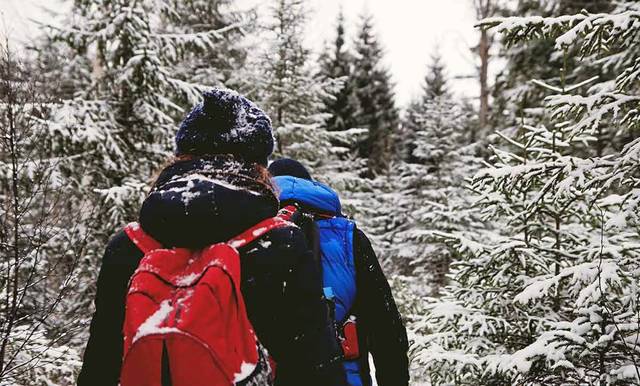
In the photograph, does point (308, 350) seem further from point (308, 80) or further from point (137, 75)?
point (308, 80)

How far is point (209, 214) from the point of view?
1434 mm

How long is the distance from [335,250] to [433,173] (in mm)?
16079

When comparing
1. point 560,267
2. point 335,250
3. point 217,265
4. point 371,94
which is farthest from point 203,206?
point 371,94

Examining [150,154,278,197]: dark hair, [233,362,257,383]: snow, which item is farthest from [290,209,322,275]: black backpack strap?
[233,362,257,383]: snow

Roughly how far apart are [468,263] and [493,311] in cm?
51

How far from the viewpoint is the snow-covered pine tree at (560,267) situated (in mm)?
3443

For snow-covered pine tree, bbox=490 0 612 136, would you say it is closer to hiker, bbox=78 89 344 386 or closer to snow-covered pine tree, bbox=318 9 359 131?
hiker, bbox=78 89 344 386

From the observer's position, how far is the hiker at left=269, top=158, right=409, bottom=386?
8.38 feet

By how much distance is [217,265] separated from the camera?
4.50ft

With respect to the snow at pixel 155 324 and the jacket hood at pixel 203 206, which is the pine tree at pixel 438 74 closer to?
the jacket hood at pixel 203 206

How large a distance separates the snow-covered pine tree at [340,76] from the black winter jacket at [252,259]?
918 inches

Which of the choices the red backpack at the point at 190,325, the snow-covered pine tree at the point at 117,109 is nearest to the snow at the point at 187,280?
the red backpack at the point at 190,325

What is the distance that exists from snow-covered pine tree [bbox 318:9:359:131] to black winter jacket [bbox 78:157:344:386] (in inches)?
918

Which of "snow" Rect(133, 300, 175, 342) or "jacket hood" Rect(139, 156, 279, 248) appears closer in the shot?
"snow" Rect(133, 300, 175, 342)
